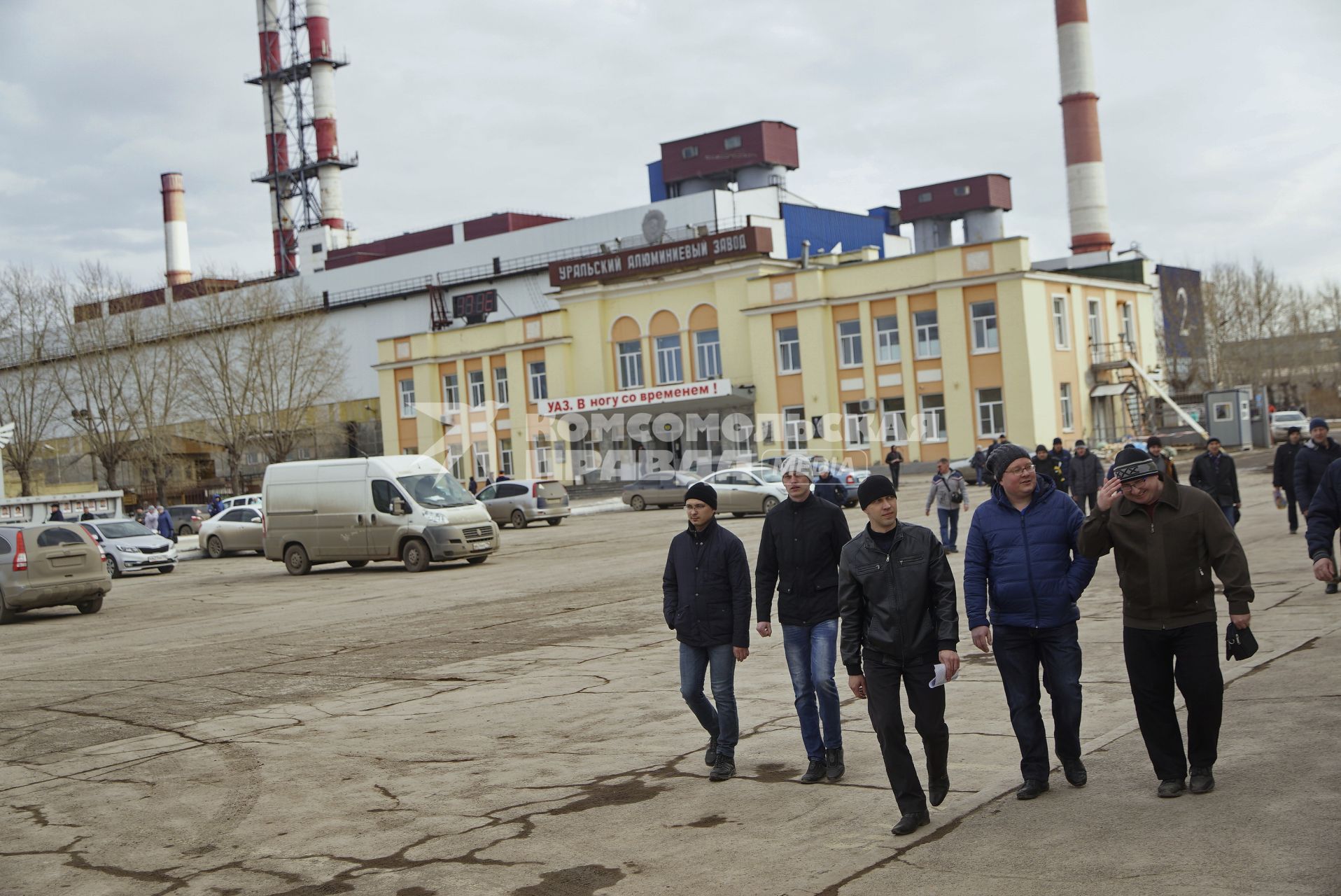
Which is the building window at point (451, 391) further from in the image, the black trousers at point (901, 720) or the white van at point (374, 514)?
the black trousers at point (901, 720)

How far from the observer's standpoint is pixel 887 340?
53.4 metres

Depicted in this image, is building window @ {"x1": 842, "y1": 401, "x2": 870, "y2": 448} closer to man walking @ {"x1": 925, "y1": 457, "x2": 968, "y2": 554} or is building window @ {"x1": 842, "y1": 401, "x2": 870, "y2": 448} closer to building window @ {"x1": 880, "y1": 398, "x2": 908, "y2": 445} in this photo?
building window @ {"x1": 880, "y1": 398, "x2": 908, "y2": 445}

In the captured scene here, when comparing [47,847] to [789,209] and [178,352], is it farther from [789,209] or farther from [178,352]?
[789,209]

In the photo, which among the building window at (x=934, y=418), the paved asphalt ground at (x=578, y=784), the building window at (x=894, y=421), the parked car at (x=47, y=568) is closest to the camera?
the paved asphalt ground at (x=578, y=784)

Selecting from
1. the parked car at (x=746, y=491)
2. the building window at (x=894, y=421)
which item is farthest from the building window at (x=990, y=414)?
the parked car at (x=746, y=491)

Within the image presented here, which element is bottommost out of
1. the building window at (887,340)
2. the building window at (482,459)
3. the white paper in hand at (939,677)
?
the white paper in hand at (939,677)

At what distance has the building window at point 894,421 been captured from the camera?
52.9 metres

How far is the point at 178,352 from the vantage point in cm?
5703

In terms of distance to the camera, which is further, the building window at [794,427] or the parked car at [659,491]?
the building window at [794,427]

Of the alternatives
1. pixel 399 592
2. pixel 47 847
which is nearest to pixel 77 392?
pixel 399 592

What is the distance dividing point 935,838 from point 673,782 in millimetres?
1916

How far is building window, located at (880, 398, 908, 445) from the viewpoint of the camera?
174ft

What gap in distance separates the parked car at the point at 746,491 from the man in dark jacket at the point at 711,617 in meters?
25.9

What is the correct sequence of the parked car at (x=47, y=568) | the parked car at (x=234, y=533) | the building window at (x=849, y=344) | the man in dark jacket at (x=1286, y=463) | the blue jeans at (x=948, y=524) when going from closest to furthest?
1. the man in dark jacket at (x=1286, y=463)
2. the parked car at (x=47, y=568)
3. the blue jeans at (x=948, y=524)
4. the parked car at (x=234, y=533)
5. the building window at (x=849, y=344)
